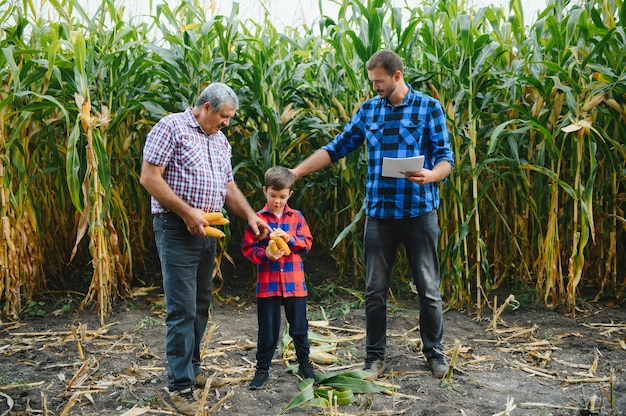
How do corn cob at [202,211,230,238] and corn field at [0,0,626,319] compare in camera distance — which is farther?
corn field at [0,0,626,319]

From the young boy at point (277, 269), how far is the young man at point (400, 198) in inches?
12.1

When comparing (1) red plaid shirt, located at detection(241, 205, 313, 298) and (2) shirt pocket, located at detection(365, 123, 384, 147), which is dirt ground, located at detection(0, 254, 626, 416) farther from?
(2) shirt pocket, located at detection(365, 123, 384, 147)

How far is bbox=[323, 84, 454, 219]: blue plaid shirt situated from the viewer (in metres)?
3.41

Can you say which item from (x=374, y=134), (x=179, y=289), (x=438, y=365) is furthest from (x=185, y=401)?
(x=374, y=134)

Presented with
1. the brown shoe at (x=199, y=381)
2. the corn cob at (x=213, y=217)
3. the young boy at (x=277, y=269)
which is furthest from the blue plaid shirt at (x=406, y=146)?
the brown shoe at (x=199, y=381)

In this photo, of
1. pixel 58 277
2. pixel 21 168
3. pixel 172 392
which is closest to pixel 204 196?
pixel 172 392

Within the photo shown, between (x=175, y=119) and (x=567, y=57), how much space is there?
3041 millimetres

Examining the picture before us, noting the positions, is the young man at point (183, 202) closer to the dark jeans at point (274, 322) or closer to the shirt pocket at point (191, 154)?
the shirt pocket at point (191, 154)

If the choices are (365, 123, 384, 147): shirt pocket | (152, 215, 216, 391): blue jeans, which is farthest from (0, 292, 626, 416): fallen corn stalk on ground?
(365, 123, 384, 147): shirt pocket

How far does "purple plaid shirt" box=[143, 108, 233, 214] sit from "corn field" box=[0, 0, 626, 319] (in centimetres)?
128

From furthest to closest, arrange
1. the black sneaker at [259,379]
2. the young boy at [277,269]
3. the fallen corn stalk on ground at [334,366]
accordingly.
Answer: the black sneaker at [259,379] < the young boy at [277,269] < the fallen corn stalk on ground at [334,366]

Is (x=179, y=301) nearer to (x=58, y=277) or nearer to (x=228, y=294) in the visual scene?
(x=228, y=294)

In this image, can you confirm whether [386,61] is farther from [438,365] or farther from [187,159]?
[438,365]

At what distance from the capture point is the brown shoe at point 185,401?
294cm
